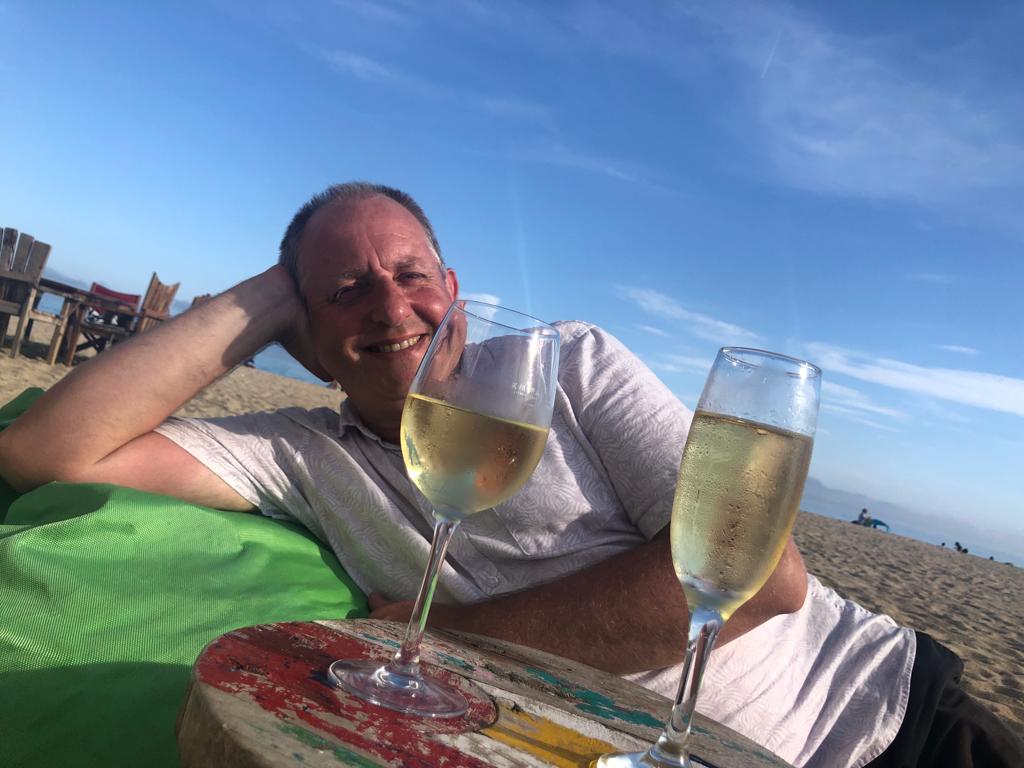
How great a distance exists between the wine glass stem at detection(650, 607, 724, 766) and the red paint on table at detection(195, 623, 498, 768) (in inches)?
8.0

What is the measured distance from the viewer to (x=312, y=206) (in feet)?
8.44

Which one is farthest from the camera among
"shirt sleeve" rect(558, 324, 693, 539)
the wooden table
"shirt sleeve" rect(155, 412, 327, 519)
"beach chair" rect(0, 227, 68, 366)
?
"beach chair" rect(0, 227, 68, 366)

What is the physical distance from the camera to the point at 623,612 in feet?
5.10

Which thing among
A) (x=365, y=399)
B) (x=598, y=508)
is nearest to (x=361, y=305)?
(x=365, y=399)

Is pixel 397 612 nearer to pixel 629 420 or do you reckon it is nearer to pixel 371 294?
pixel 629 420

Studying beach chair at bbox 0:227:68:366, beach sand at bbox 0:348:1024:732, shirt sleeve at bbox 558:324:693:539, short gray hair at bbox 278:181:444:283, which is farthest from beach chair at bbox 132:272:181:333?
shirt sleeve at bbox 558:324:693:539

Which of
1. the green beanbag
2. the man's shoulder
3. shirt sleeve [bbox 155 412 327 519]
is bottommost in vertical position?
the green beanbag

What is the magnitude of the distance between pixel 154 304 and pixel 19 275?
3213 millimetres

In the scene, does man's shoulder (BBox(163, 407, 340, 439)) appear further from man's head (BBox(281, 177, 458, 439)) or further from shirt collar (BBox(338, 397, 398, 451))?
man's head (BBox(281, 177, 458, 439))

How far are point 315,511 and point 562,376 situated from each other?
0.88 metres

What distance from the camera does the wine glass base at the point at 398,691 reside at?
0.90 meters

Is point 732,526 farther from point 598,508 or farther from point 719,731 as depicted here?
point 598,508

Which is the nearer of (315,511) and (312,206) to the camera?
(315,511)

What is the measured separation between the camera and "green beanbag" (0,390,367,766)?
1.31 meters
